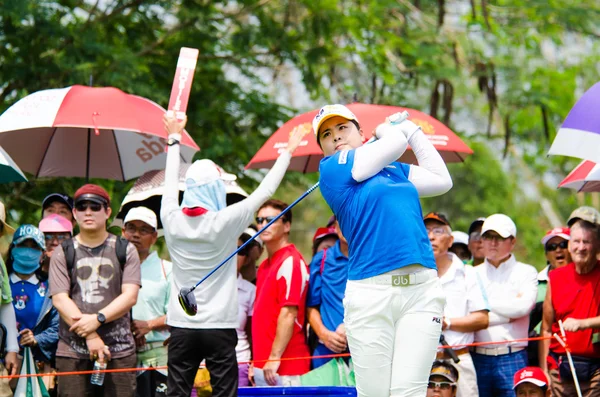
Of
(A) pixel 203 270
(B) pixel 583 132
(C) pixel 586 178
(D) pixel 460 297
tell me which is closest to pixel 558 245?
(C) pixel 586 178

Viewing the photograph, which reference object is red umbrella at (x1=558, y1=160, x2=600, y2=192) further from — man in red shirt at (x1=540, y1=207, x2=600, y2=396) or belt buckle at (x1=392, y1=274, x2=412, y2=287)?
belt buckle at (x1=392, y1=274, x2=412, y2=287)

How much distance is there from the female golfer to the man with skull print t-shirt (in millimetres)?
2617

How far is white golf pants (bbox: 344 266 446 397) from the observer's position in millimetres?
4812

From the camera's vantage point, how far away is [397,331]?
4875mm

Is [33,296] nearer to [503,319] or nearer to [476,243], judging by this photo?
[503,319]

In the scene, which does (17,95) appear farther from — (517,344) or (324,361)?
(517,344)

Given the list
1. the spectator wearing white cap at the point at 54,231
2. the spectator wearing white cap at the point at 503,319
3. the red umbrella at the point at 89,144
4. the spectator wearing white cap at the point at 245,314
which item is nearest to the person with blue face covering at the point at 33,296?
the spectator wearing white cap at the point at 54,231

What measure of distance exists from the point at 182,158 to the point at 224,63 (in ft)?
15.5

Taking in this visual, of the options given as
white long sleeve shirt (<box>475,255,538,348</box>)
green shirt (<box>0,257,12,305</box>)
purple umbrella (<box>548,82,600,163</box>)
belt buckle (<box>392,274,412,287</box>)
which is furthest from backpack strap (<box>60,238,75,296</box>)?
purple umbrella (<box>548,82,600,163</box>)

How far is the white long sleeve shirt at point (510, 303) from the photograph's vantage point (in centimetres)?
783

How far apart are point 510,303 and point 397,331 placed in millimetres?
3217

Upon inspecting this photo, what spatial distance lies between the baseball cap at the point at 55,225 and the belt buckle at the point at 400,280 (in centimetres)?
412

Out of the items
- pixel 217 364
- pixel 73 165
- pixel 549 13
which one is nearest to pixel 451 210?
pixel 549 13

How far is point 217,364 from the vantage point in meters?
6.67
